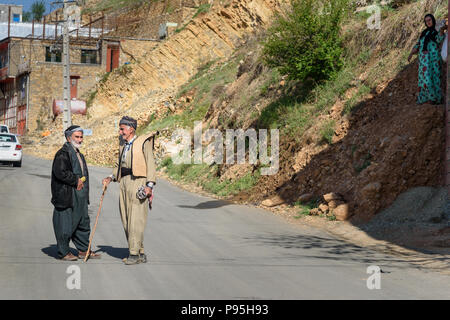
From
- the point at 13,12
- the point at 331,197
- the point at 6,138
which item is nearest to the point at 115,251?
the point at 331,197

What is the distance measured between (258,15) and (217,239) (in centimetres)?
3406

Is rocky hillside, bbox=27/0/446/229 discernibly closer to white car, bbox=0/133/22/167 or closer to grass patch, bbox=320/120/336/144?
grass patch, bbox=320/120/336/144

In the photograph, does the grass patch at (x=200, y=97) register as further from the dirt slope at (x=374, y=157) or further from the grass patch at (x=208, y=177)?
the dirt slope at (x=374, y=157)

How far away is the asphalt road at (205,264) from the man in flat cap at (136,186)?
351 millimetres

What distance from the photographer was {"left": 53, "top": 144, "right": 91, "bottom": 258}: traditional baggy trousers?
924 centimetres

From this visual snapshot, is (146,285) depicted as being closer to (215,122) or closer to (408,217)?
(408,217)

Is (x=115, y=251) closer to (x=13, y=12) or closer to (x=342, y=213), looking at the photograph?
(x=342, y=213)

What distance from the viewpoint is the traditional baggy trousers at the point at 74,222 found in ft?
30.3

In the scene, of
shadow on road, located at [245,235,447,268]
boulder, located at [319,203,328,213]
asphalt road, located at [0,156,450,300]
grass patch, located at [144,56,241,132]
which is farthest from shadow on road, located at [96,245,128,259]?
grass patch, located at [144,56,241,132]

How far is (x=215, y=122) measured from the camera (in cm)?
2847

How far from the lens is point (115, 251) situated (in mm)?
10320

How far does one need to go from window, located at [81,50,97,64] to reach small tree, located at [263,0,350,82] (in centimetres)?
3726

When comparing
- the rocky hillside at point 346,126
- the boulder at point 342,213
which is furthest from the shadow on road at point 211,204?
the boulder at point 342,213

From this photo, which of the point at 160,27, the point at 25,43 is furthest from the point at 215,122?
the point at 25,43
